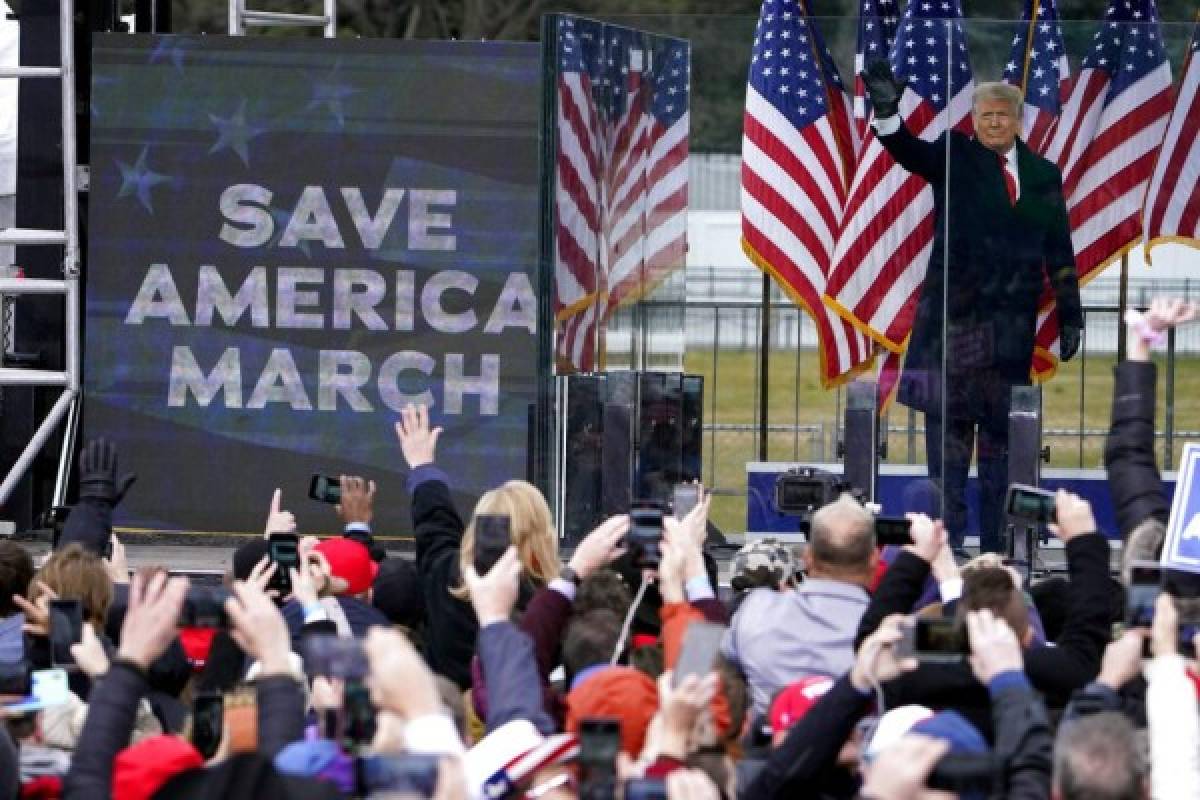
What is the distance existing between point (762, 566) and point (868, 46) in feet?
16.1

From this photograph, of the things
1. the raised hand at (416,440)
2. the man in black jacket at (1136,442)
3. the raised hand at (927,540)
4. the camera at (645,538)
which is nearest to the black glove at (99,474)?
the raised hand at (416,440)

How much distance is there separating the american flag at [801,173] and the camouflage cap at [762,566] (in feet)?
13.4

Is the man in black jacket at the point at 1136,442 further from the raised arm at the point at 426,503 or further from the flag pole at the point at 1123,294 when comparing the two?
the flag pole at the point at 1123,294

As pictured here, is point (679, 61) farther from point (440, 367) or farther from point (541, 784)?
point (541, 784)

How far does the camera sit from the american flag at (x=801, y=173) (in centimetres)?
1368

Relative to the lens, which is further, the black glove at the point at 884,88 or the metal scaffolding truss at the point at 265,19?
the metal scaffolding truss at the point at 265,19

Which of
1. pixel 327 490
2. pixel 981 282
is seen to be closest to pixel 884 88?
pixel 981 282

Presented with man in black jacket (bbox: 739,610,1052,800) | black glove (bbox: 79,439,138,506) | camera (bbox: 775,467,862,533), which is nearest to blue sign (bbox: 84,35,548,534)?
camera (bbox: 775,467,862,533)

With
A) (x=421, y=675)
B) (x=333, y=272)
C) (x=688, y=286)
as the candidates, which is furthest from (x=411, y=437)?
(x=333, y=272)

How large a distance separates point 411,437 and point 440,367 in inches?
234

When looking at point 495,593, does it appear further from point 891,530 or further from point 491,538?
point 891,530

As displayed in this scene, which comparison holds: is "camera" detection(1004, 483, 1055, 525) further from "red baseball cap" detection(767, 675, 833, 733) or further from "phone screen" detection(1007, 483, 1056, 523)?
"red baseball cap" detection(767, 675, 833, 733)

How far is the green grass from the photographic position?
44.9ft

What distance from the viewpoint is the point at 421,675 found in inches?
199
